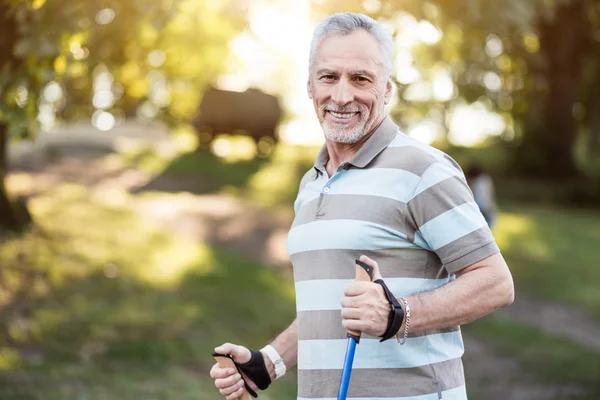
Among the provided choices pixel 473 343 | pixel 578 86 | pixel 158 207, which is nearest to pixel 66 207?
pixel 158 207

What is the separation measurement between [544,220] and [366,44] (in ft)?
67.4

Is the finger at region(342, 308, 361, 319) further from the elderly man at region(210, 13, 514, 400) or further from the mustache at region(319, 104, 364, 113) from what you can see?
the mustache at region(319, 104, 364, 113)

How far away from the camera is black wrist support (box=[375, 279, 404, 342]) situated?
2.69 metres

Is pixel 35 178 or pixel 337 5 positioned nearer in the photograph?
pixel 337 5

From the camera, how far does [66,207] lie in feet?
57.1

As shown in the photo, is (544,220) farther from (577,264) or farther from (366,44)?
(366,44)

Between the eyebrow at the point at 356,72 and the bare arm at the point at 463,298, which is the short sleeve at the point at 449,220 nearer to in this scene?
the bare arm at the point at 463,298

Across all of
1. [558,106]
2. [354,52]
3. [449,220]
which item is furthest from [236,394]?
[558,106]

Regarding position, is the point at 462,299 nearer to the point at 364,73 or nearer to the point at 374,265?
the point at 374,265

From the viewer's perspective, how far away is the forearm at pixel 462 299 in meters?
2.78

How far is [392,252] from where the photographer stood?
9.53 feet

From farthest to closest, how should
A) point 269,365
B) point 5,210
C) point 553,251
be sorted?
point 553,251 < point 5,210 < point 269,365

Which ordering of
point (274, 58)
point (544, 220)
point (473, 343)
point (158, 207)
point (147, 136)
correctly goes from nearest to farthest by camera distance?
point (473, 343) < point (158, 207) < point (544, 220) < point (147, 136) < point (274, 58)

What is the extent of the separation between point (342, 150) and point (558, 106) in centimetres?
2614
